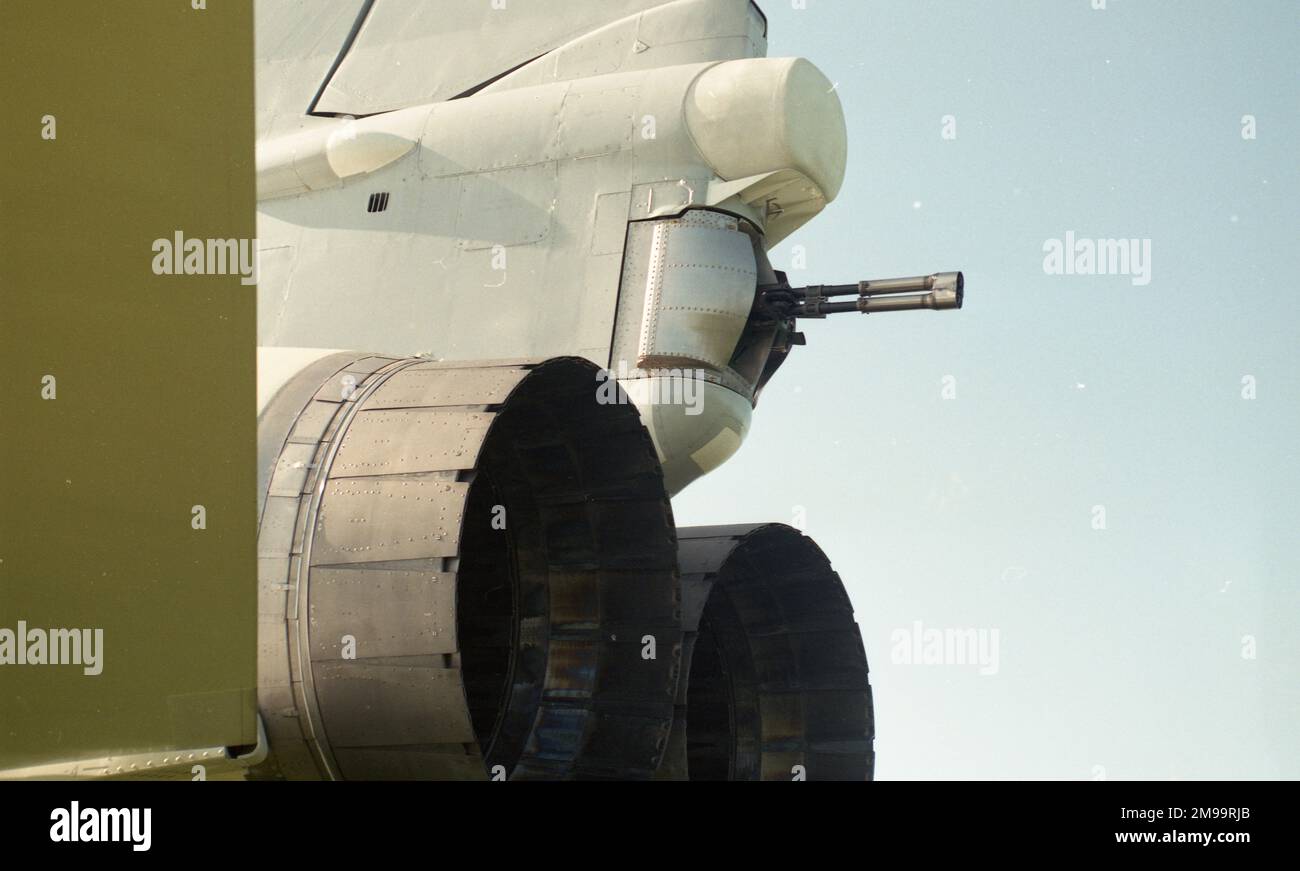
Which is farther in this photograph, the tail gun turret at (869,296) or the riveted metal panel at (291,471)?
the tail gun turret at (869,296)

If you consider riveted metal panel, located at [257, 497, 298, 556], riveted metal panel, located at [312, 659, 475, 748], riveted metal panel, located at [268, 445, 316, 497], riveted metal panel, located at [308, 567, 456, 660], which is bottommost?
riveted metal panel, located at [312, 659, 475, 748]

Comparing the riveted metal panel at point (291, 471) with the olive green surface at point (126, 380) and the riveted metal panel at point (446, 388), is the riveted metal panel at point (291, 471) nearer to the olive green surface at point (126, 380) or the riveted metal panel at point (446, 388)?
the riveted metal panel at point (446, 388)

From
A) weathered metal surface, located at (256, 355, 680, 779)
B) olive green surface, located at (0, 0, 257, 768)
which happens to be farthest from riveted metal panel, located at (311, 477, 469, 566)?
olive green surface, located at (0, 0, 257, 768)

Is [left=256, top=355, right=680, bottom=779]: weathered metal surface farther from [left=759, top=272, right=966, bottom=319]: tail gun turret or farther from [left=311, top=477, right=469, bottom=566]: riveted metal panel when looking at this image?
[left=759, top=272, right=966, bottom=319]: tail gun turret

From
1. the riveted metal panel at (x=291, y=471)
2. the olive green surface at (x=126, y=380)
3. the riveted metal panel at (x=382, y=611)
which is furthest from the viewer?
the riveted metal panel at (x=291, y=471)

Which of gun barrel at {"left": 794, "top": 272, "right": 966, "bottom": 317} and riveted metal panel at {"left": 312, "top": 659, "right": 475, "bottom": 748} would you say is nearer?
riveted metal panel at {"left": 312, "top": 659, "right": 475, "bottom": 748}

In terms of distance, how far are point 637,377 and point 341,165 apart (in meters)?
2.96

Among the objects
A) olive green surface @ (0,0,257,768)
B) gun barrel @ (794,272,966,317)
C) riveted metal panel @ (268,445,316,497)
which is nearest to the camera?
olive green surface @ (0,0,257,768)

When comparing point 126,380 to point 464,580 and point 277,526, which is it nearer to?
point 277,526

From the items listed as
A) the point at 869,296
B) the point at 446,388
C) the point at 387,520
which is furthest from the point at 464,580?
the point at 869,296

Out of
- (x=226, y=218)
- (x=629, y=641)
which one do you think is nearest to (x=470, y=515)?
(x=629, y=641)

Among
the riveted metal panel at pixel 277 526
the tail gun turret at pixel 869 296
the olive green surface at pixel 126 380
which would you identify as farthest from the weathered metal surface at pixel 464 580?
the tail gun turret at pixel 869 296

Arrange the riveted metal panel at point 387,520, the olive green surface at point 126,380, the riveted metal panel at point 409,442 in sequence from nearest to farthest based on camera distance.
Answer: the olive green surface at point 126,380 → the riveted metal panel at point 387,520 → the riveted metal panel at point 409,442
